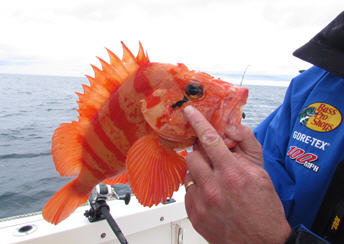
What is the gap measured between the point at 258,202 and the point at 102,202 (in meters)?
1.50

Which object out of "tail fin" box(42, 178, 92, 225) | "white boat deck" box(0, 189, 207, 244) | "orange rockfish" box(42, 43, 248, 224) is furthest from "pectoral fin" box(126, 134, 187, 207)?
"white boat deck" box(0, 189, 207, 244)

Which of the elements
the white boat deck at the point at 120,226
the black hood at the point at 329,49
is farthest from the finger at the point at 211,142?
the white boat deck at the point at 120,226

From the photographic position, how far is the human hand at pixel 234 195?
0.88 metres

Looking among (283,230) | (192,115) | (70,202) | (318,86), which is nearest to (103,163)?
(70,202)

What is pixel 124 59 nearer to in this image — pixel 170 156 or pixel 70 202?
pixel 170 156

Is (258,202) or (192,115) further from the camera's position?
(192,115)

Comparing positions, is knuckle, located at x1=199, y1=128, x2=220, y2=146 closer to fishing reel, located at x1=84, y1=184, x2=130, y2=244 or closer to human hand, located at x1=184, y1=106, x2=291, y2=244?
human hand, located at x1=184, y1=106, x2=291, y2=244

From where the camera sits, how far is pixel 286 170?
1.47 metres

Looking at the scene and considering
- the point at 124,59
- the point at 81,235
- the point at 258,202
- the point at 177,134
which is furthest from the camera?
the point at 81,235

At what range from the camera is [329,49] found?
54.3 inches

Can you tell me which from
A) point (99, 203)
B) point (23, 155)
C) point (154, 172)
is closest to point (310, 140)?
point (154, 172)

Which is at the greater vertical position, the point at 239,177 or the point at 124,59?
the point at 124,59

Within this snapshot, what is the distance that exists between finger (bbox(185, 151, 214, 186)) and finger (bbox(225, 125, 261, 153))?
0.49ft

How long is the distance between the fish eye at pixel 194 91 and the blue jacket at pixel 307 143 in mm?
707
